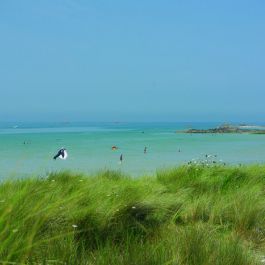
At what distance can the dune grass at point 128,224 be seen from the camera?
342cm

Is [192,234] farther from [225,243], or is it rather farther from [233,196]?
[233,196]

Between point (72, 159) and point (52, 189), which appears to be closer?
point (52, 189)

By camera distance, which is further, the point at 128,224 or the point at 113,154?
the point at 113,154

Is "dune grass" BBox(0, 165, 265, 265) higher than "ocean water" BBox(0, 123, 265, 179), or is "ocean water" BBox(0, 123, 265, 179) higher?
"dune grass" BBox(0, 165, 265, 265)

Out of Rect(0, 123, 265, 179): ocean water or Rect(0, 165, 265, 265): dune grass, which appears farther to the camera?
Rect(0, 123, 265, 179): ocean water

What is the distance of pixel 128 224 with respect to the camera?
507cm

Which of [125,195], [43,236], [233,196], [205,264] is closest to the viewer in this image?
[205,264]

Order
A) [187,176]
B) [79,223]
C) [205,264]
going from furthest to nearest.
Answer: [187,176] → [79,223] → [205,264]

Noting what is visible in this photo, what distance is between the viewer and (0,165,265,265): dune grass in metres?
3.42

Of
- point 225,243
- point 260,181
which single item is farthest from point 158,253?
point 260,181

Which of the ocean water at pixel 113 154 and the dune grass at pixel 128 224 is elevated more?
the dune grass at pixel 128 224

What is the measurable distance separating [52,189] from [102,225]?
1.11 m

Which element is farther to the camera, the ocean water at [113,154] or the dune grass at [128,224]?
the ocean water at [113,154]

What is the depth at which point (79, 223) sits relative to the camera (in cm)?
470
